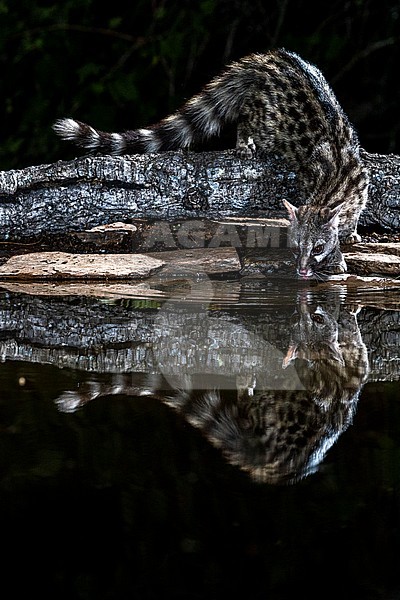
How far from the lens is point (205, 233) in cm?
443

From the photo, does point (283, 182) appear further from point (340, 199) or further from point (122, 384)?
point (122, 384)

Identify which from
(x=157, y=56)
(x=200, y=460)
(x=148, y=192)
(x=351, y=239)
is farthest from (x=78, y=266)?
(x=157, y=56)

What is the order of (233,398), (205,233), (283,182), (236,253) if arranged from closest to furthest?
(233,398) → (236,253) → (205,233) → (283,182)

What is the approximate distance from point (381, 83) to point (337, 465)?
615 cm

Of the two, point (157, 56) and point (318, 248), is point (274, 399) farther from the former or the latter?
point (157, 56)

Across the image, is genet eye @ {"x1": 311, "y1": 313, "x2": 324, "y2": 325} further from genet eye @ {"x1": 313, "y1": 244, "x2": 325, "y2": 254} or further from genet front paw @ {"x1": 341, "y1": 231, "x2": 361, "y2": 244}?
genet front paw @ {"x1": 341, "y1": 231, "x2": 361, "y2": 244}

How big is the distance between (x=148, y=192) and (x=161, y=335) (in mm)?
2213

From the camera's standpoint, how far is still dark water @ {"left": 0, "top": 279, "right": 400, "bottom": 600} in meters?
1.25

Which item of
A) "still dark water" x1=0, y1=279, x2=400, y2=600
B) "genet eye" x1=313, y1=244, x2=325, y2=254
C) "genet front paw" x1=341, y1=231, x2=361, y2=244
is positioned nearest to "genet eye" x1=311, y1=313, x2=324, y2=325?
"still dark water" x1=0, y1=279, x2=400, y2=600

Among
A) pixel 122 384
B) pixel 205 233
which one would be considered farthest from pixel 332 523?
pixel 205 233

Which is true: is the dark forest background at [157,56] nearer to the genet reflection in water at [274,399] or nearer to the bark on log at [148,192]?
the bark on log at [148,192]

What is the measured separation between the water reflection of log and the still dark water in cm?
1

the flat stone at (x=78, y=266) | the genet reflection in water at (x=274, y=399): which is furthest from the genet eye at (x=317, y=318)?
the flat stone at (x=78, y=266)

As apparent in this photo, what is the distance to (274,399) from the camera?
2.00 metres
